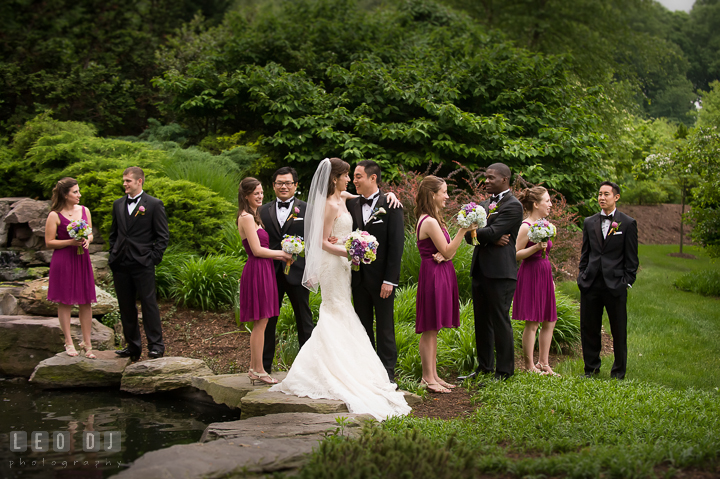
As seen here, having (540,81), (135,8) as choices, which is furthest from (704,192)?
(135,8)

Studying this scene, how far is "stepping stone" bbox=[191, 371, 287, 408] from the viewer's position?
5.42 metres

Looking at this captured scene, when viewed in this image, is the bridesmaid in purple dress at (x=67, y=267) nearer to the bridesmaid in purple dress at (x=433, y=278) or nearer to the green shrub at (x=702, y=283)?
the bridesmaid in purple dress at (x=433, y=278)

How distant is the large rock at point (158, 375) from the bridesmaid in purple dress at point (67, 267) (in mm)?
783

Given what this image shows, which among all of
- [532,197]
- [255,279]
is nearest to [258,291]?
[255,279]

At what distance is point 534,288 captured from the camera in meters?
6.28

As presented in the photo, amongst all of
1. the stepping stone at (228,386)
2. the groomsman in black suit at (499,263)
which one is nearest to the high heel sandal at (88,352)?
the stepping stone at (228,386)

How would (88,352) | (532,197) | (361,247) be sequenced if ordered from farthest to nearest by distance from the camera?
(88,352), (532,197), (361,247)

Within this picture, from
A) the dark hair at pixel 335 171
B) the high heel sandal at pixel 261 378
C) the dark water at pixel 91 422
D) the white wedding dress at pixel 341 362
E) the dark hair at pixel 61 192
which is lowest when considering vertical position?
the dark water at pixel 91 422

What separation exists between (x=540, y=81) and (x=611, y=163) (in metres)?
6.72

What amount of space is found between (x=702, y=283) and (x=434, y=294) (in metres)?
9.02

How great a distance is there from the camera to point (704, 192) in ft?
38.0

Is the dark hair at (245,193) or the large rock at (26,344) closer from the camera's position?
the dark hair at (245,193)

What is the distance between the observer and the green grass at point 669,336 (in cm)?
655

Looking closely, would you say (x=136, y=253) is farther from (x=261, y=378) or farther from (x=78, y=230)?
(x=261, y=378)
